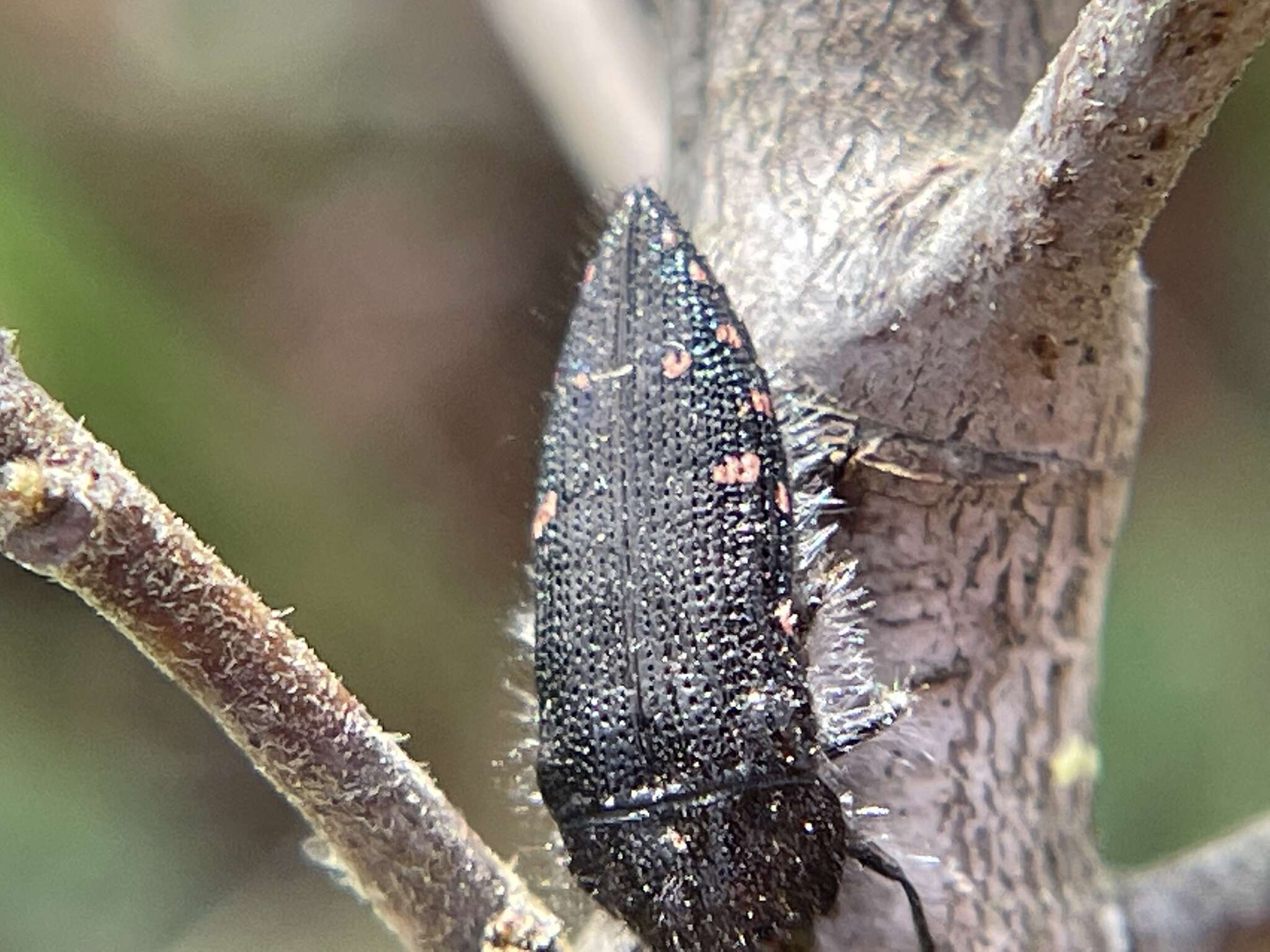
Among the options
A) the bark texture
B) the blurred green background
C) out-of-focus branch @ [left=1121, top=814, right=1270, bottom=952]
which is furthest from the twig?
the blurred green background

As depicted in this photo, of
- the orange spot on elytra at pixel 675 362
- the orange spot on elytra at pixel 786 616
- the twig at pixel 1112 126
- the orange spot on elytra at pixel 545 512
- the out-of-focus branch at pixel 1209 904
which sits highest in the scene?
the twig at pixel 1112 126

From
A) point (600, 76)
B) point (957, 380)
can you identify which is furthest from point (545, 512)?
point (600, 76)

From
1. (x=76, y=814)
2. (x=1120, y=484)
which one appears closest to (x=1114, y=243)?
(x=1120, y=484)

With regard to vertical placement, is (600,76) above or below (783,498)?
above

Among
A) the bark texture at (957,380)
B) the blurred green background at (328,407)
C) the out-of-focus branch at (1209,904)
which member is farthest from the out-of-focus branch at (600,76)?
the out-of-focus branch at (1209,904)

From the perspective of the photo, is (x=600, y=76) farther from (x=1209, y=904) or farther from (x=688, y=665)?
(x=1209, y=904)

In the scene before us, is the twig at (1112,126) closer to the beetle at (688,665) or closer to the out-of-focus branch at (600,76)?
the beetle at (688,665)
